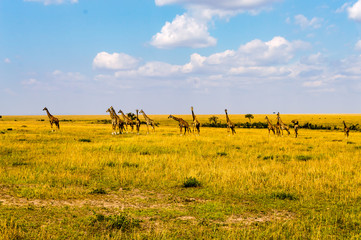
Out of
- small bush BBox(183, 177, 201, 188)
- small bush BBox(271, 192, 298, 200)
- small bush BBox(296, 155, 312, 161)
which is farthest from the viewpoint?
small bush BBox(296, 155, 312, 161)

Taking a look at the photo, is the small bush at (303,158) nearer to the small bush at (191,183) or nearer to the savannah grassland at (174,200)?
the savannah grassland at (174,200)

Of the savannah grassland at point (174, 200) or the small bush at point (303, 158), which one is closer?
the savannah grassland at point (174, 200)

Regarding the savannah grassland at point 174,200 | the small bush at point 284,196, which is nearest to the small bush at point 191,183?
the savannah grassland at point 174,200

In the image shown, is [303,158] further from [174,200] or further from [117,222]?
[117,222]

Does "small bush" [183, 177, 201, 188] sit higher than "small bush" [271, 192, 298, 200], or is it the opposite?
"small bush" [183, 177, 201, 188]

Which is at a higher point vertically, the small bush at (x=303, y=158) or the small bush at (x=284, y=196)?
the small bush at (x=303, y=158)

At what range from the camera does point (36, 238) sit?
5.44m

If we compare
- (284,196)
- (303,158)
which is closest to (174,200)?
(284,196)

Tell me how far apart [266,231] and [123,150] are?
13548 millimetres

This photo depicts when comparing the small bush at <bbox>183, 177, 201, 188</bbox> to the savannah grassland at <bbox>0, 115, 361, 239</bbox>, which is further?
the small bush at <bbox>183, 177, 201, 188</bbox>

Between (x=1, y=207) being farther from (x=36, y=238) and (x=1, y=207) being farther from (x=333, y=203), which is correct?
(x=333, y=203)

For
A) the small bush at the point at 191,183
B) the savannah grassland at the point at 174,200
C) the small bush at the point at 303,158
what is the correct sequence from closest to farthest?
1. the savannah grassland at the point at 174,200
2. the small bush at the point at 191,183
3. the small bush at the point at 303,158

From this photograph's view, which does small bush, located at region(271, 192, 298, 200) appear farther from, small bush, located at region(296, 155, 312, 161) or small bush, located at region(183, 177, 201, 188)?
small bush, located at region(296, 155, 312, 161)

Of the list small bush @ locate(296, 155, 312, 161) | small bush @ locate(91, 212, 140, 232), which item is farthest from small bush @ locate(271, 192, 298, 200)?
small bush @ locate(296, 155, 312, 161)
